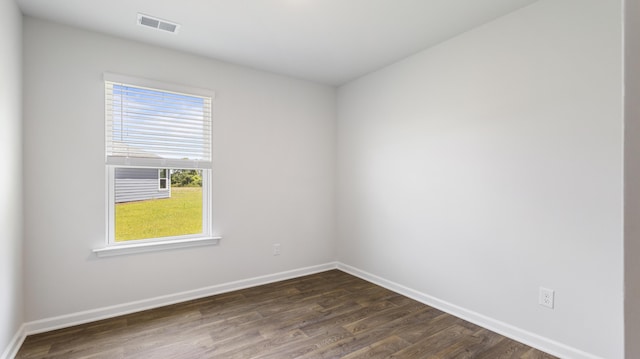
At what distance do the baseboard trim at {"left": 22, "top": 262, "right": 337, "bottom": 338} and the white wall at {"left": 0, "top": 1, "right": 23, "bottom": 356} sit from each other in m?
0.18

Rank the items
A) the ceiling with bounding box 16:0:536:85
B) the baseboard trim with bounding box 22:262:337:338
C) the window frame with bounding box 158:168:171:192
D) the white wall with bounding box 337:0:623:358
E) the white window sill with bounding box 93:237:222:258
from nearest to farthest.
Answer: the white wall with bounding box 337:0:623:358, the ceiling with bounding box 16:0:536:85, the baseboard trim with bounding box 22:262:337:338, the white window sill with bounding box 93:237:222:258, the window frame with bounding box 158:168:171:192

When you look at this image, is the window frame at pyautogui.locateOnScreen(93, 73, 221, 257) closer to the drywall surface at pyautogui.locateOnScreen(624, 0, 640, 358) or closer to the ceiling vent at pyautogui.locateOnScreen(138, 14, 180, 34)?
the ceiling vent at pyautogui.locateOnScreen(138, 14, 180, 34)

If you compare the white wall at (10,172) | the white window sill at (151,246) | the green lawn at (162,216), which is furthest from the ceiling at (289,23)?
the white window sill at (151,246)

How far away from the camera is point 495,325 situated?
95.9 inches

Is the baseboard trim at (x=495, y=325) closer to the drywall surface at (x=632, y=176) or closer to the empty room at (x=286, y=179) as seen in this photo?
the empty room at (x=286, y=179)

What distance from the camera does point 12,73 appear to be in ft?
6.96

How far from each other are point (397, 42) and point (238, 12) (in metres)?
1.46

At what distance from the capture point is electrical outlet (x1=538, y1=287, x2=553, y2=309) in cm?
214

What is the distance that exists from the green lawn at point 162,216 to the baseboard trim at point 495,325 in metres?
2.20

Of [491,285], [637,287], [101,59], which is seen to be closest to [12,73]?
[101,59]

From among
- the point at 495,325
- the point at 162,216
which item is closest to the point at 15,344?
the point at 162,216

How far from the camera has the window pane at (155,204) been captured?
9.24ft

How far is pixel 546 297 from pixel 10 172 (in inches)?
153

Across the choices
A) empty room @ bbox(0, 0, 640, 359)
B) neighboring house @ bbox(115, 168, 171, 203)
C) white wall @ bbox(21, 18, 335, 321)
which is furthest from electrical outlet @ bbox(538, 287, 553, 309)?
neighboring house @ bbox(115, 168, 171, 203)
